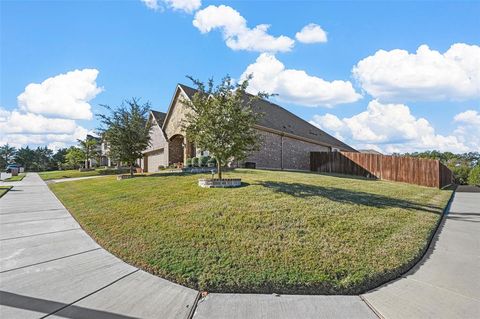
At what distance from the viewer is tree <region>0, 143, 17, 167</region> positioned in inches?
2341

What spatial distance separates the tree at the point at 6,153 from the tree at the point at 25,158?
0.94 m

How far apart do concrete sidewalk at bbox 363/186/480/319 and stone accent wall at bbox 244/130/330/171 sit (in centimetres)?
1316

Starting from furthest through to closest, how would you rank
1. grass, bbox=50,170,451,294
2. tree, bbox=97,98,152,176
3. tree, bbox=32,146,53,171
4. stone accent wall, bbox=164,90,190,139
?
tree, bbox=32,146,53,171 < stone accent wall, bbox=164,90,190,139 < tree, bbox=97,98,152,176 < grass, bbox=50,170,451,294

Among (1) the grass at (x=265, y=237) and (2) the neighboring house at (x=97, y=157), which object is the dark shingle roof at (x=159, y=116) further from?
(1) the grass at (x=265, y=237)

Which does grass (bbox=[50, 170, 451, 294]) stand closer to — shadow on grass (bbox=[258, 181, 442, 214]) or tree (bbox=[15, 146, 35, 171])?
shadow on grass (bbox=[258, 181, 442, 214])

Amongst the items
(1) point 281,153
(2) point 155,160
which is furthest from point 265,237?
(2) point 155,160

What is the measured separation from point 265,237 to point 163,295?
2.31m

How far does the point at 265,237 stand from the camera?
552cm

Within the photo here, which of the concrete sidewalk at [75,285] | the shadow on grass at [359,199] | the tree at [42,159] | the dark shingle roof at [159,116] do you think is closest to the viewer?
the concrete sidewalk at [75,285]

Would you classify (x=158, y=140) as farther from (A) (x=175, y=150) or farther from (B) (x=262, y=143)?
(B) (x=262, y=143)

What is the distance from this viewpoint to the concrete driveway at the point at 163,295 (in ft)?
11.0

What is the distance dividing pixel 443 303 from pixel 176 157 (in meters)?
22.2

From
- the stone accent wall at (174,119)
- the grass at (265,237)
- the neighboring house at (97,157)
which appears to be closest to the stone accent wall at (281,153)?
the stone accent wall at (174,119)

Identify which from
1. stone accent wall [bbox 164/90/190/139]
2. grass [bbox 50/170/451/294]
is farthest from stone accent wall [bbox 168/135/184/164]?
grass [bbox 50/170/451/294]
